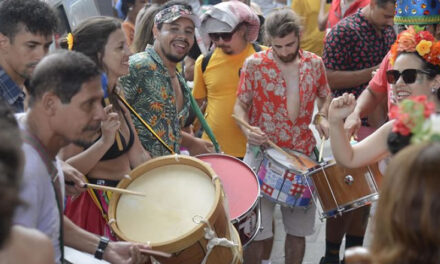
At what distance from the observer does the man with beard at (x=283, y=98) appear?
172 inches

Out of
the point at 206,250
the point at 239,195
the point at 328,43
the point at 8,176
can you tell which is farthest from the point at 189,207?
the point at 328,43

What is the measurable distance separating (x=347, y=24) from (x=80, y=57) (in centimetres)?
285

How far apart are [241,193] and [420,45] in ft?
4.35

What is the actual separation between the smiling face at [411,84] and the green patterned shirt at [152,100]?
54.0 inches

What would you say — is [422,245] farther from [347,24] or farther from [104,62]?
[347,24]

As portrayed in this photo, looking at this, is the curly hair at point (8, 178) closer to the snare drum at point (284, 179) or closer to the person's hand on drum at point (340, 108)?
the person's hand on drum at point (340, 108)

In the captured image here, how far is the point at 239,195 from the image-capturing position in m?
3.70

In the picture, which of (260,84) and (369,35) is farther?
(369,35)

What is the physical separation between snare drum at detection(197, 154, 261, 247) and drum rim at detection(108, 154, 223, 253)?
45 centimetres

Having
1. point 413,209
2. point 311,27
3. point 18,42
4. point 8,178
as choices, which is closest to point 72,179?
point 18,42

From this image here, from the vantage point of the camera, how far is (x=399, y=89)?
3.47 m

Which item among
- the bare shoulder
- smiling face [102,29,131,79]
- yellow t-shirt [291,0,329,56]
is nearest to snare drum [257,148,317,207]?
smiling face [102,29,131,79]

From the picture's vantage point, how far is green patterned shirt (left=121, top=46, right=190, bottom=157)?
12.4 ft

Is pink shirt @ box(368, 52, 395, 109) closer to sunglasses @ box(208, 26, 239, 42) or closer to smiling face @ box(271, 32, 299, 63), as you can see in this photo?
smiling face @ box(271, 32, 299, 63)
